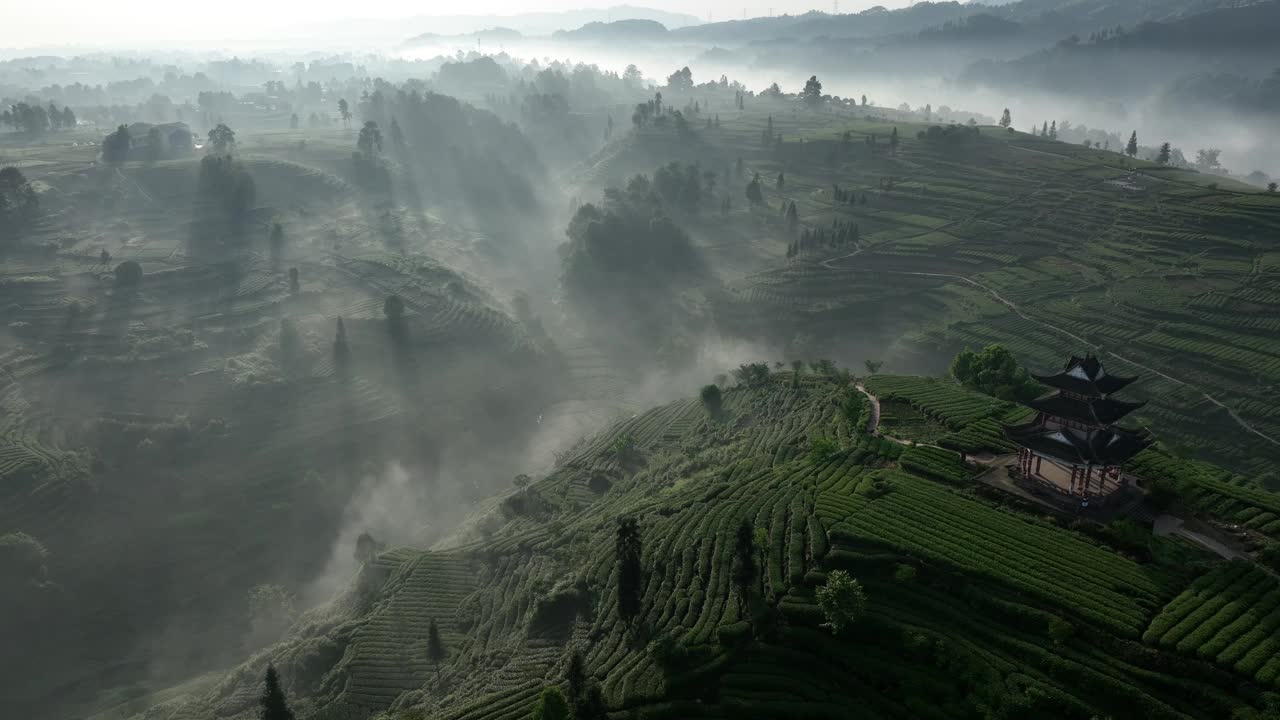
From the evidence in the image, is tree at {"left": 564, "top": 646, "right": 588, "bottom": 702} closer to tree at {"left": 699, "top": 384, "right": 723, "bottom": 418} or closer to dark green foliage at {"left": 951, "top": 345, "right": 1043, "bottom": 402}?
dark green foliage at {"left": 951, "top": 345, "right": 1043, "bottom": 402}

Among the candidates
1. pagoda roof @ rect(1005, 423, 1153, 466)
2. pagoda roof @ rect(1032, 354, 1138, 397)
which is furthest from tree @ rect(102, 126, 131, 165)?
pagoda roof @ rect(1005, 423, 1153, 466)

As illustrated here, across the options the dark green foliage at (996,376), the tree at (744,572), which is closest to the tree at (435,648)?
the tree at (744,572)

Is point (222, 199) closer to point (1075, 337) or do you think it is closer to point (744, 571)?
point (744, 571)

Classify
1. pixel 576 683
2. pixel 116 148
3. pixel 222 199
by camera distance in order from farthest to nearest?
pixel 116 148, pixel 222 199, pixel 576 683

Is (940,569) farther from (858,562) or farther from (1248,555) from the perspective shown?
(1248,555)

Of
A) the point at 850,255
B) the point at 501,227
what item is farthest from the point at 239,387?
the point at 850,255

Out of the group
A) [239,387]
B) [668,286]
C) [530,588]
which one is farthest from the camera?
[668,286]

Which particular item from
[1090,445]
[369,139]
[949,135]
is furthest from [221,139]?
[1090,445]
